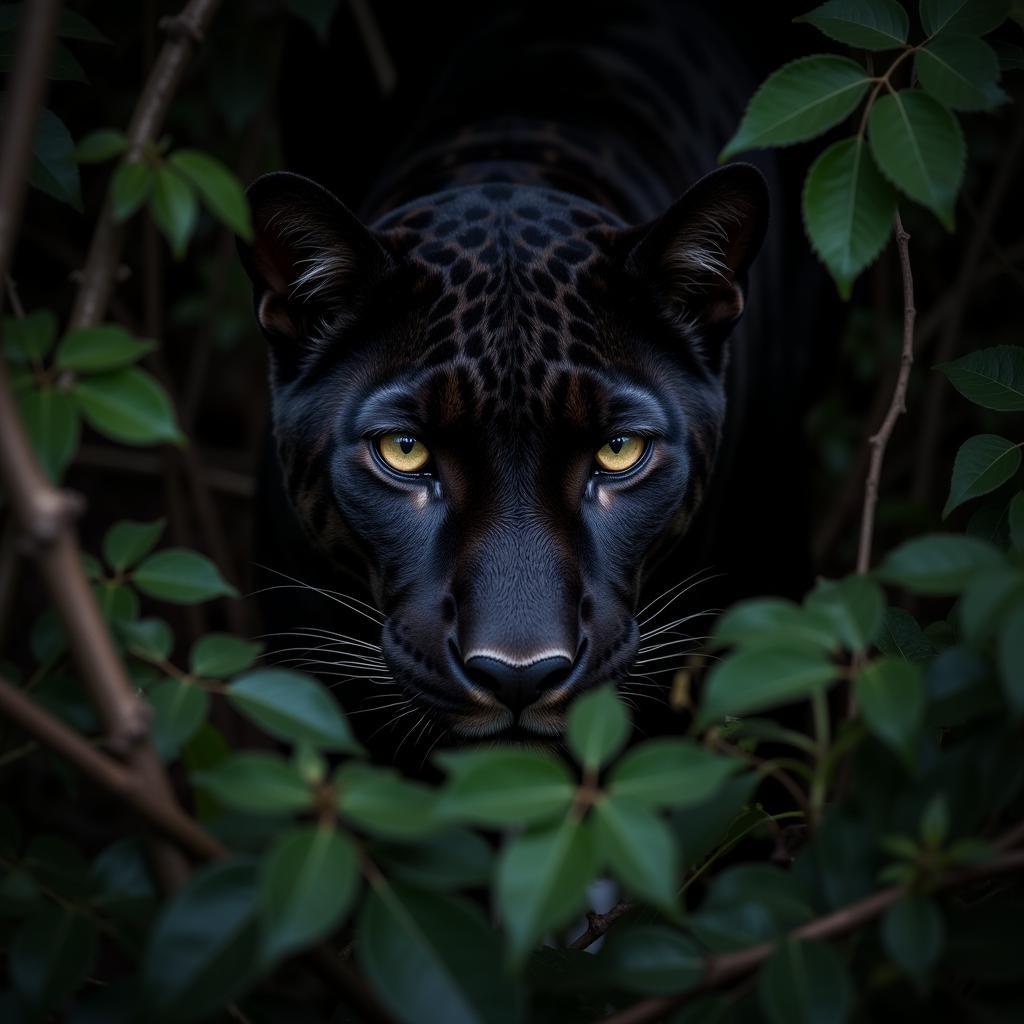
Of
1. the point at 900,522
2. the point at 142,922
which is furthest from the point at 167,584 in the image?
the point at 900,522

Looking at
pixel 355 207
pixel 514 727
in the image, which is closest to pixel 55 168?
pixel 514 727

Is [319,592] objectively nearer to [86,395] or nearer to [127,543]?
[127,543]

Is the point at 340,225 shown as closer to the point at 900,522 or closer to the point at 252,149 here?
the point at 252,149

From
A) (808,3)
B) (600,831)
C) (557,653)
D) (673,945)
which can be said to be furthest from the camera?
(808,3)

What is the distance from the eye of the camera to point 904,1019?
3.31 feet

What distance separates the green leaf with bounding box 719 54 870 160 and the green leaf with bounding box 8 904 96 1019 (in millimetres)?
971

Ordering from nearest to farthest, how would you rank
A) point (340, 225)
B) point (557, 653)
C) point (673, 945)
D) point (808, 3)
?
point (673, 945), point (557, 653), point (340, 225), point (808, 3)

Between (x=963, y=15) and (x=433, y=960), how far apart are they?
3.85 ft

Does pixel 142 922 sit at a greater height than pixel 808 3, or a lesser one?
lesser

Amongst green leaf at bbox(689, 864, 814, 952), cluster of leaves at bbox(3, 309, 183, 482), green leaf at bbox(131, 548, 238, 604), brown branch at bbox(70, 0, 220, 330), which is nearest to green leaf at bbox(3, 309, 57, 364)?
cluster of leaves at bbox(3, 309, 183, 482)

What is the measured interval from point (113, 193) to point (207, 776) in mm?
596

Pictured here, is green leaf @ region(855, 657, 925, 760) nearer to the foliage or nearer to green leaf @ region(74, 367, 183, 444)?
the foliage

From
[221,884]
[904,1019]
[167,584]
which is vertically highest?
[167,584]

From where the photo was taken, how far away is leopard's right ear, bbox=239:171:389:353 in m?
1.85
